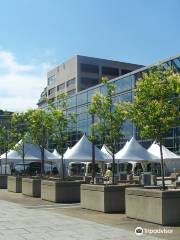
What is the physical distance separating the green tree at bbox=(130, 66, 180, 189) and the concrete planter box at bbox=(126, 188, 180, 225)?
139 centimetres

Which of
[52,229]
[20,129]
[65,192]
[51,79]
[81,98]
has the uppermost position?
[51,79]

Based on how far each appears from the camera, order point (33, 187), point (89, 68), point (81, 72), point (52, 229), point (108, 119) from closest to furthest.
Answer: point (52, 229) < point (108, 119) < point (33, 187) < point (81, 72) < point (89, 68)

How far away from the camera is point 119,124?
19938 millimetres

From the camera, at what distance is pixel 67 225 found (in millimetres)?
12703

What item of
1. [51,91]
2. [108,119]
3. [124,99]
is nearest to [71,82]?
[51,91]

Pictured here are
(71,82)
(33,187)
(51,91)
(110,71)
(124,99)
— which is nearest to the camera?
(33,187)

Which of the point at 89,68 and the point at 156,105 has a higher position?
the point at 89,68

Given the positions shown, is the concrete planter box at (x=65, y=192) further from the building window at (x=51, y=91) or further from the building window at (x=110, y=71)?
the building window at (x=51, y=91)

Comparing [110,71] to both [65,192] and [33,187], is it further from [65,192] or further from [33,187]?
[65,192]

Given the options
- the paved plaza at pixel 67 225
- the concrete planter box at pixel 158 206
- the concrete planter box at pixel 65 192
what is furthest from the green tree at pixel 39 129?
the concrete planter box at pixel 158 206

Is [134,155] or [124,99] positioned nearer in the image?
[134,155]

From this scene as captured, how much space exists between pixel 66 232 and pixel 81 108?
5688 centimetres

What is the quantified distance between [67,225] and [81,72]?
3840 inches

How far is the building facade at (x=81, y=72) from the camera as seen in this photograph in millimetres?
108875
